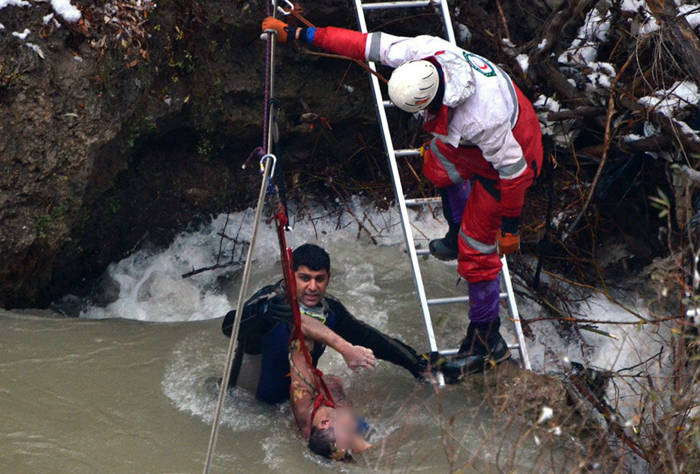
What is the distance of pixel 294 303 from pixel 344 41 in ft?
5.21

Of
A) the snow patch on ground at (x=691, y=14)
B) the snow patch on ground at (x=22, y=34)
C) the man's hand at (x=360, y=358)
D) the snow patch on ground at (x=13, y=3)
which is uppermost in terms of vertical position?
the snow patch on ground at (x=13, y=3)

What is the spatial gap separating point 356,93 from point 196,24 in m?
1.44

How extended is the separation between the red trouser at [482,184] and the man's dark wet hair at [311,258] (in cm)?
86

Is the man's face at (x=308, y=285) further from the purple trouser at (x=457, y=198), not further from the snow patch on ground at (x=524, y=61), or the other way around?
the snow patch on ground at (x=524, y=61)

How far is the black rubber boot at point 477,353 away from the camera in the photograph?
4662mm

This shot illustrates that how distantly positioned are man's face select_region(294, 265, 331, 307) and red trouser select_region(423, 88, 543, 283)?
91 cm

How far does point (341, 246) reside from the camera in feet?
21.1

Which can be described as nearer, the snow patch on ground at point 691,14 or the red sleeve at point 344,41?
the red sleeve at point 344,41

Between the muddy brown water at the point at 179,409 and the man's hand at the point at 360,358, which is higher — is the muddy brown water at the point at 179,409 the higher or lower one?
the lower one

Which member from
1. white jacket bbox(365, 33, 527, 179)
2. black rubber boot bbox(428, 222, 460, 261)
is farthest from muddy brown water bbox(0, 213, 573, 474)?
white jacket bbox(365, 33, 527, 179)

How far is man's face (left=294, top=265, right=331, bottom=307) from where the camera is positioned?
4.31 metres

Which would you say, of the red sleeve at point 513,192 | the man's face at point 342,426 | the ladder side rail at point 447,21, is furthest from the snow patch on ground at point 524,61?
the man's face at point 342,426

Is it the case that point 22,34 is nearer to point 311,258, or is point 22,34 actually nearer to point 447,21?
point 311,258

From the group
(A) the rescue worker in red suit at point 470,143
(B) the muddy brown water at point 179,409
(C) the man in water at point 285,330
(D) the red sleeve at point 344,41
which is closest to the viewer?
(B) the muddy brown water at point 179,409
